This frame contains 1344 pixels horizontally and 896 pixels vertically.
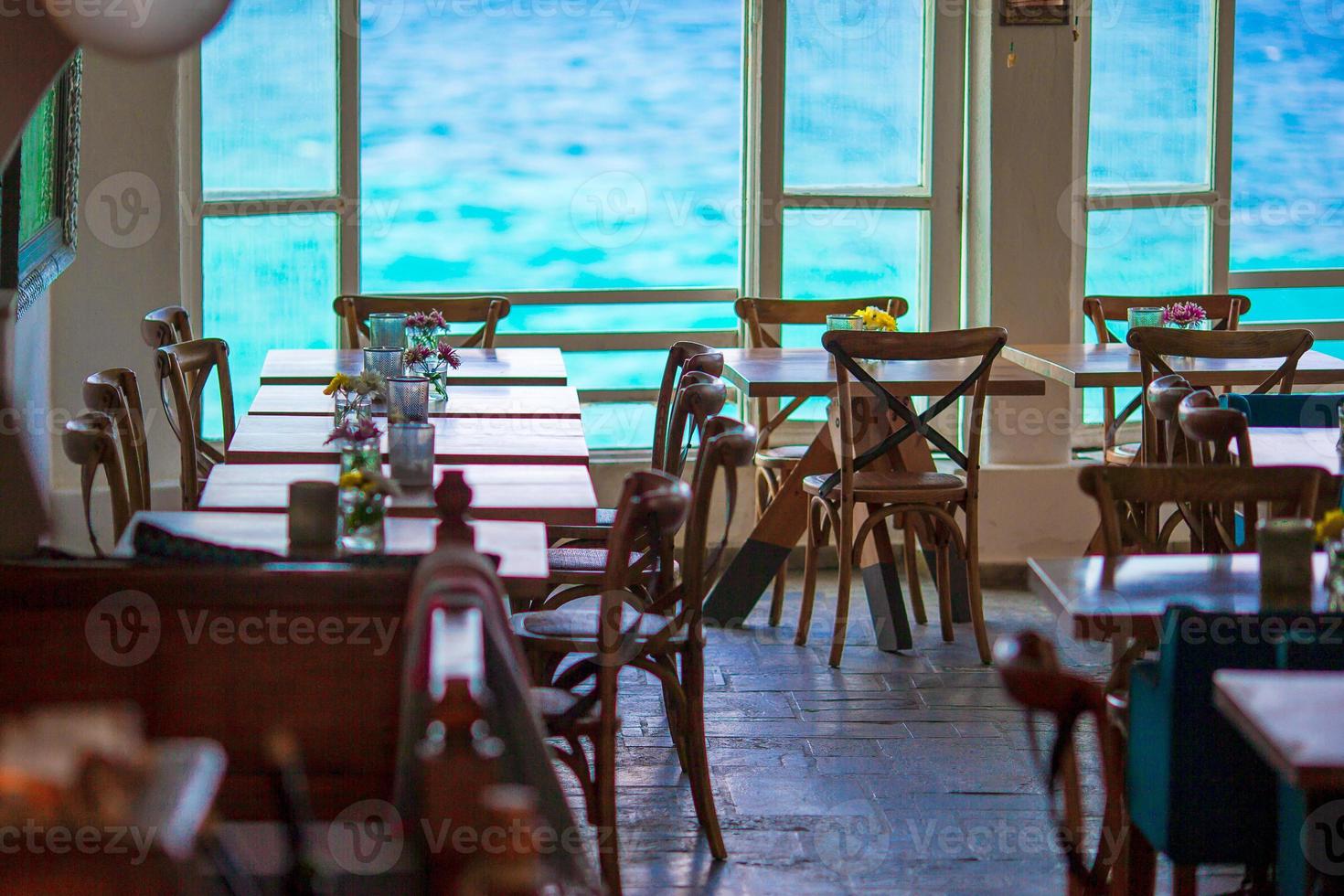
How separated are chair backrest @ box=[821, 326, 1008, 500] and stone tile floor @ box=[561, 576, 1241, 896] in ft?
1.74

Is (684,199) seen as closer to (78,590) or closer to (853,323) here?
(853,323)

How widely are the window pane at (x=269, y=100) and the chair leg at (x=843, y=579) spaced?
236 cm

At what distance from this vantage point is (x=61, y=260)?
428cm

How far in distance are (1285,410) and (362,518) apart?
2.46 meters

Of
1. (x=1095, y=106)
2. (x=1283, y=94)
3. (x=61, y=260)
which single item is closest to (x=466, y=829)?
(x=61, y=260)

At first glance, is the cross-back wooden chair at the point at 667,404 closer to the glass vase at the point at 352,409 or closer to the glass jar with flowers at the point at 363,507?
the glass vase at the point at 352,409

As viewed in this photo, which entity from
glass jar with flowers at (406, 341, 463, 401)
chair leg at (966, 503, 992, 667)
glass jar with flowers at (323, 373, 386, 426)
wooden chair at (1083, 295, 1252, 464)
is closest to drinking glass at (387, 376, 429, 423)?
glass jar with flowers at (323, 373, 386, 426)

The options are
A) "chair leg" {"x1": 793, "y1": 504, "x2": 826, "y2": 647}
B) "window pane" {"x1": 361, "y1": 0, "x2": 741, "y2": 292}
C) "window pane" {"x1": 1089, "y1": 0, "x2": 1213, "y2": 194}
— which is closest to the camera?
"chair leg" {"x1": 793, "y1": 504, "x2": 826, "y2": 647}

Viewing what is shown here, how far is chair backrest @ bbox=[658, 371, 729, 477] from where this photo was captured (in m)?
3.25

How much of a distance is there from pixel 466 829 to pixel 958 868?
1978 millimetres

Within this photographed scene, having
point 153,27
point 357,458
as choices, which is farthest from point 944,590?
point 153,27

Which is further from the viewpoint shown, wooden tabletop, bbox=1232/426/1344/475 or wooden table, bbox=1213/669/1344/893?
wooden tabletop, bbox=1232/426/1344/475

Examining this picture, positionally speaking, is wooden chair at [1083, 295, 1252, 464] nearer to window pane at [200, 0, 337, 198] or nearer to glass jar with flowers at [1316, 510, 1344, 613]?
window pane at [200, 0, 337, 198]

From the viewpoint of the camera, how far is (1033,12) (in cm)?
538
